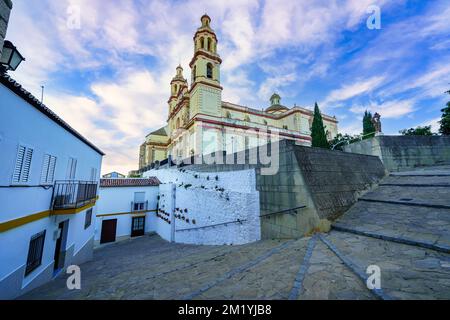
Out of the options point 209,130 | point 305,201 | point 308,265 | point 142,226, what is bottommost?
point 142,226

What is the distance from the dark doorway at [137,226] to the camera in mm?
17156

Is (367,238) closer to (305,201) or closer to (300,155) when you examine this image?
(305,201)

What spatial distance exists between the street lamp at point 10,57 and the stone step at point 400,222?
877cm

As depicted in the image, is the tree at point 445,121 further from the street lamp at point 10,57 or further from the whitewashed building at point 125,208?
the whitewashed building at point 125,208

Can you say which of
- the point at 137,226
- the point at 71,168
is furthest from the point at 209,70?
the point at 71,168

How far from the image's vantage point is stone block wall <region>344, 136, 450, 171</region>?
11.0 m

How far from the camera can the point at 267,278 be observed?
337 cm

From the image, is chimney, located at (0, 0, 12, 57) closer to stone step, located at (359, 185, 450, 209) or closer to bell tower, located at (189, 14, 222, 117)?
stone step, located at (359, 185, 450, 209)

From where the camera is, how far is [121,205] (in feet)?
55.2

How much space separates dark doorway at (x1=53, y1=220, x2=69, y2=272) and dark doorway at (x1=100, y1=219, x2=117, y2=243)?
31.7ft

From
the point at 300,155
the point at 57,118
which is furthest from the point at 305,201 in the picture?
the point at 57,118

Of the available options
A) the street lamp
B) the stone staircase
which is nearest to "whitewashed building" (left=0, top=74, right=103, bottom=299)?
the street lamp
